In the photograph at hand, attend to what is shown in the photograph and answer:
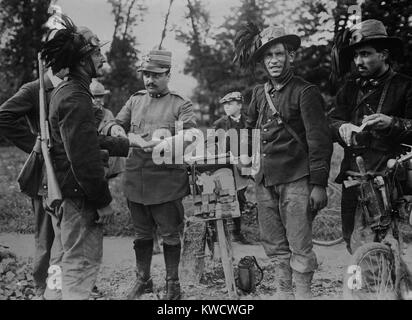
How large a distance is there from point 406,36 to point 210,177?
7.00 ft

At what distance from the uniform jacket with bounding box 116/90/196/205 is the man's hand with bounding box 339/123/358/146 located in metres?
1.14

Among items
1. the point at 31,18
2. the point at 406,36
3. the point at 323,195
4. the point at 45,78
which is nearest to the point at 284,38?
the point at 323,195

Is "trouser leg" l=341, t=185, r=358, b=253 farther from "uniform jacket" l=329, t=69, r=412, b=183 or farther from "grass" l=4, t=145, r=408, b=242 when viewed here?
"grass" l=4, t=145, r=408, b=242

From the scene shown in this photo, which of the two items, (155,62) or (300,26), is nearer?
(155,62)

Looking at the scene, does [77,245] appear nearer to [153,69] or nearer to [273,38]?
[153,69]

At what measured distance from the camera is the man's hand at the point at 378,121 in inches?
125

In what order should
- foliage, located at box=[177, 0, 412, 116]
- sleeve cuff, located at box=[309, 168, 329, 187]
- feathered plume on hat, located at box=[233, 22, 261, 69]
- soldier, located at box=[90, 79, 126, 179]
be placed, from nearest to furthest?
sleeve cuff, located at box=[309, 168, 329, 187]
feathered plume on hat, located at box=[233, 22, 261, 69]
foliage, located at box=[177, 0, 412, 116]
soldier, located at box=[90, 79, 126, 179]

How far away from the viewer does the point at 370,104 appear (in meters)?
3.41

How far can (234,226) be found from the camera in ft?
17.3

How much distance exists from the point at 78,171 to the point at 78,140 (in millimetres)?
190

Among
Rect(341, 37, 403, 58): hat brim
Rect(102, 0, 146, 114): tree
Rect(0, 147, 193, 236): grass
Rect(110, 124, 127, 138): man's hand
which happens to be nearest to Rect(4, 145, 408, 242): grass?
Rect(0, 147, 193, 236): grass

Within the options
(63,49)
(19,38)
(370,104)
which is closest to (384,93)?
(370,104)

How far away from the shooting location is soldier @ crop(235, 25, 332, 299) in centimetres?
325
